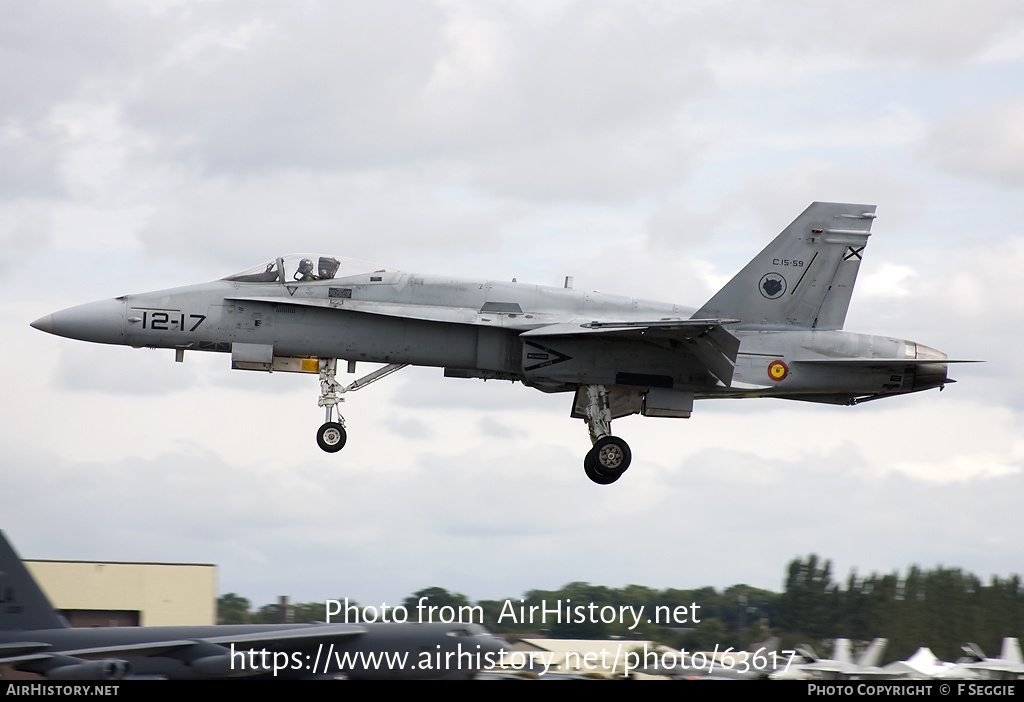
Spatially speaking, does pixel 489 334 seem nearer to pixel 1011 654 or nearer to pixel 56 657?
pixel 56 657

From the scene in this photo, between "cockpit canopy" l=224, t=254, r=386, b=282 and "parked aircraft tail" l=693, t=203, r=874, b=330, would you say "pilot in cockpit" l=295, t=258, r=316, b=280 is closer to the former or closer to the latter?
"cockpit canopy" l=224, t=254, r=386, b=282

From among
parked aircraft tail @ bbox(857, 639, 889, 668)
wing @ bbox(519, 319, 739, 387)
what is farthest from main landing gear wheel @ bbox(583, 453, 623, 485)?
parked aircraft tail @ bbox(857, 639, 889, 668)

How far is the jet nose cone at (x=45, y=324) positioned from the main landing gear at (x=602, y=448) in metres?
8.55

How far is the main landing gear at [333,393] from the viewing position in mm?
19141

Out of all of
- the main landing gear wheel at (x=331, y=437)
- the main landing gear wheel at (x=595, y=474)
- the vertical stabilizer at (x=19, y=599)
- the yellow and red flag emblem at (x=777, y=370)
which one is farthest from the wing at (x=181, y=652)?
the yellow and red flag emblem at (x=777, y=370)

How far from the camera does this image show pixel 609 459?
19.9 metres

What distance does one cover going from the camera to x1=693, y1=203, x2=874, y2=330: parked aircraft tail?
799 inches

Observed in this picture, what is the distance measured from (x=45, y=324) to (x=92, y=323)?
0.82 meters

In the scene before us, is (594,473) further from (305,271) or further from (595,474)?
(305,271)

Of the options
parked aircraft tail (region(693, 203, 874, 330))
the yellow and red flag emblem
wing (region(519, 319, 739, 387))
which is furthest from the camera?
parked aircraft tail (region(693, 203, 874, 330))

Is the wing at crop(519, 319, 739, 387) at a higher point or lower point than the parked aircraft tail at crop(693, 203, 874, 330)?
lower

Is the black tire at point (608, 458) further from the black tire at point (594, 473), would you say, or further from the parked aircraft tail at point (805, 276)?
the parked aircraft tail at point (805, 276)

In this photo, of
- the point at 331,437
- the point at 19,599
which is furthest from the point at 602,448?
the point at 19,599
